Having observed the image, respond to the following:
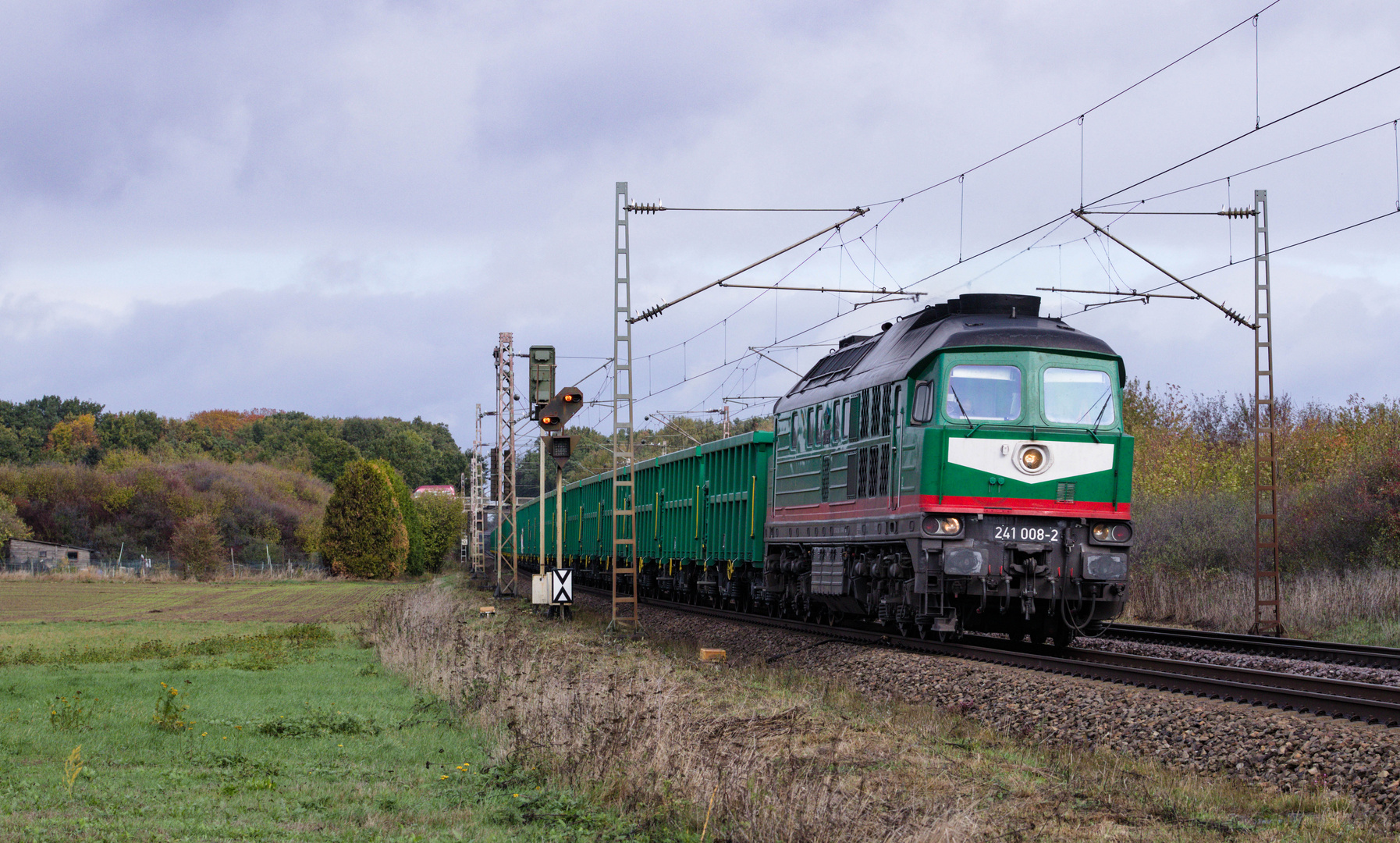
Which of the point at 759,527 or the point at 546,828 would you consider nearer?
the point at 546,828

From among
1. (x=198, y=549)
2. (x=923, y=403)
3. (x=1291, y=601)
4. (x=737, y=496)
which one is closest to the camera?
(x=923, y=403)

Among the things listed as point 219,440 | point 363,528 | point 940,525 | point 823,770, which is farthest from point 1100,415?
point 219,440

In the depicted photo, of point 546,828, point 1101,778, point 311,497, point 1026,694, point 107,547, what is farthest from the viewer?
point 311,497

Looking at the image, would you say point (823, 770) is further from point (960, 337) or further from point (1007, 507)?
point (960, 337)

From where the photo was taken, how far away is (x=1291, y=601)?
2233 cm

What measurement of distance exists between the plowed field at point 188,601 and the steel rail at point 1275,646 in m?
21.3

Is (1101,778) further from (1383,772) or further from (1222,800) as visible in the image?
(1383,772)

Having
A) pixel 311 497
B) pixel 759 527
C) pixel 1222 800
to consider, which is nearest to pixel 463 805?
pixel 1222 800

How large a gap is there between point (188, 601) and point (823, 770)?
47.6 metres

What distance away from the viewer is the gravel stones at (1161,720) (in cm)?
871

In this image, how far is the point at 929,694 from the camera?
13734mm

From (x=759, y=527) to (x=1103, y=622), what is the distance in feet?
26.7

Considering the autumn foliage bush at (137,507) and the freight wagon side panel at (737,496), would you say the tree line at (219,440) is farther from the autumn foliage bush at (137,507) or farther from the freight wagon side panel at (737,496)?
the freight wagon side panel at (737,496)

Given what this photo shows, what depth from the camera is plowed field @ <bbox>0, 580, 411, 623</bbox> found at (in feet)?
123
